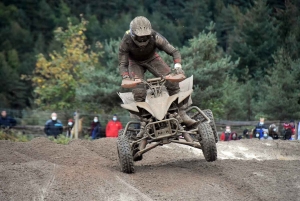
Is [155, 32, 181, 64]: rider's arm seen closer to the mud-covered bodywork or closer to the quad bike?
the quad bike

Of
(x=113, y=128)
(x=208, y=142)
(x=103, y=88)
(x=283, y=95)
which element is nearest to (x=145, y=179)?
(x=208, y=142)

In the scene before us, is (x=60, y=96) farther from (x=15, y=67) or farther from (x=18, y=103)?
(x=15, y=67)

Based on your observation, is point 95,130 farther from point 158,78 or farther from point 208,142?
point 208,142

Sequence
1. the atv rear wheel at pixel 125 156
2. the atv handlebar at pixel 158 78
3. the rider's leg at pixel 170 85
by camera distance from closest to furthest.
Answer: the atv rear wheel at pixel 125 156
the atv handlebar at pixel 158 78
the rider's leg at pixel 170 85

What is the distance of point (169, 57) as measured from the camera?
103 feet

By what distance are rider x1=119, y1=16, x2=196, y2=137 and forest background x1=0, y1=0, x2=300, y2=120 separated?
53.3 feet

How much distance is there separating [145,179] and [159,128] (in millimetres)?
1033

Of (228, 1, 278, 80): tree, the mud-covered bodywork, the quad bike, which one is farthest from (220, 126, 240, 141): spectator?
(228, 1, 278, 80): tree

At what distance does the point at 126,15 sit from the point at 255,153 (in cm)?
6171

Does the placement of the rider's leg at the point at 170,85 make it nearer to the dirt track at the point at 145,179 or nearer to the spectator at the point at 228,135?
the dirt track at the point at 145,179

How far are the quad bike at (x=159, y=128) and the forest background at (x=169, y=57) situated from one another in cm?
1687

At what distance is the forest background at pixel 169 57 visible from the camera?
3262 cm

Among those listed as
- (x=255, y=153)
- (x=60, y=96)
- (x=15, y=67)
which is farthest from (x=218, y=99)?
(x=15, y=67)

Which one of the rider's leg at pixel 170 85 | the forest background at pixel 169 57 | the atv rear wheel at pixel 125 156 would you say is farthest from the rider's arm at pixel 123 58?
the forest background at pixel 169 57
